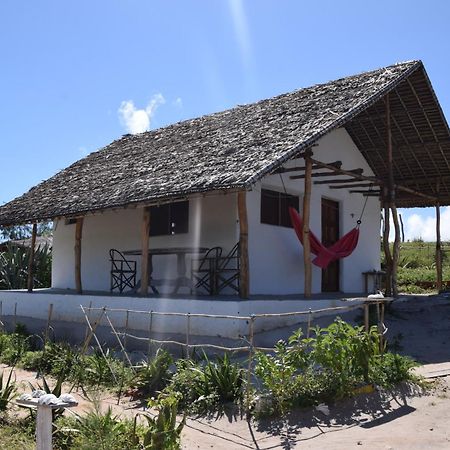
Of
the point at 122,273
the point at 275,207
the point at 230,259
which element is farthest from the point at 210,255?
the point at 122,273

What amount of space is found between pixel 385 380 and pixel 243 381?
1.79 meters

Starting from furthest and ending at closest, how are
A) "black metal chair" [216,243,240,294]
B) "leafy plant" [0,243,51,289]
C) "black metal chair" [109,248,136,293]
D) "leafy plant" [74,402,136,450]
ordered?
"leafy plant" [0,243,51,289]
"black metal chair" [109,248,136,293]
"black metal chair" [216,243,240,294]
"leafy plant" [74,402,136,450]

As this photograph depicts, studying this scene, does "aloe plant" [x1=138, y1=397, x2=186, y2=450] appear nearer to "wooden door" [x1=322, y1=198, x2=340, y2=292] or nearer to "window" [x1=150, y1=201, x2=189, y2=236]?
"window" [x1=150, y1=201, x2=189, y2=236]

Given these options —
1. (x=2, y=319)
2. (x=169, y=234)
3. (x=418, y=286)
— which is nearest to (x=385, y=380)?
(x=169, y=234)

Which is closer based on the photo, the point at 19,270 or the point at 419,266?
the point at 19,270

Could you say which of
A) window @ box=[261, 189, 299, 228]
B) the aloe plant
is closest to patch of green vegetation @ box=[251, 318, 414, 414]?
the aloe plant

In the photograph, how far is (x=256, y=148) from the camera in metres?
9.86

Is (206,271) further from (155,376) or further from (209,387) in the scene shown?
(209,387)

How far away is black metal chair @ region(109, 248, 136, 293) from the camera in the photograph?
12.7 meters

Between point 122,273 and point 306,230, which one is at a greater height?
point 306,230

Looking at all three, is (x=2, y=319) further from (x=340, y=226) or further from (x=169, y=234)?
(x=340, y=226)

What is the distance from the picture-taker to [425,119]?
13.1 meters

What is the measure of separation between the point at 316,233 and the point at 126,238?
4461 mm

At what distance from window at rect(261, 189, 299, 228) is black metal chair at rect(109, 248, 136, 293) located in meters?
3.18
